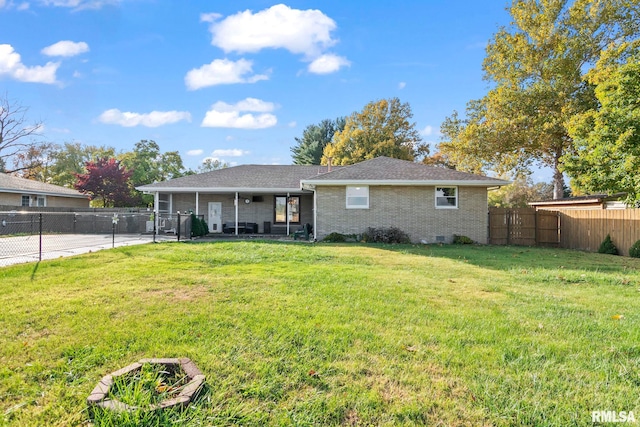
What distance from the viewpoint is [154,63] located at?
16109 mm

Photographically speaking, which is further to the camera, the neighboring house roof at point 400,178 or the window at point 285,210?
the window at point 285,210

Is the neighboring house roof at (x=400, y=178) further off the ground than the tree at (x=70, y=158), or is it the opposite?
the tree at (x=70, y=158)

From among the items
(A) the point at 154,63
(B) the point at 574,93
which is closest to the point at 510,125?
(B) the point at 574,93

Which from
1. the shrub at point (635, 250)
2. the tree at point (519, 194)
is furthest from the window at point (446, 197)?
the tree at point (519, 194)

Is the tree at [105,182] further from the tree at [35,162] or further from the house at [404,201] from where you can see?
the house at [404,201]

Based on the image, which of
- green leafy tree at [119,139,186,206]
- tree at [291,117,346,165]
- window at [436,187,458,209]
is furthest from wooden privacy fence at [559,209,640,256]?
green leafy tree at [119,139,186,206]

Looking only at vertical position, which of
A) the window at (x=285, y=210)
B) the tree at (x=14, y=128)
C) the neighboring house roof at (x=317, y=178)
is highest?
the tree at (x=14, y=128)

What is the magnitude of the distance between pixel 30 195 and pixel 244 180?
15.5 m

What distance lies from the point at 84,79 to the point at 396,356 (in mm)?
24552

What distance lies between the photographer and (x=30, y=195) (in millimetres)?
21922

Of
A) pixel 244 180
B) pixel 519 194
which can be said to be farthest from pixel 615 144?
pixel 519 194

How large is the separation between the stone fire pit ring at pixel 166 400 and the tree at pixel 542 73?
2216cm

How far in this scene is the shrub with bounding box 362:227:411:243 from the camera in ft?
46.9

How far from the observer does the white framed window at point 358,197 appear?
14922mm
